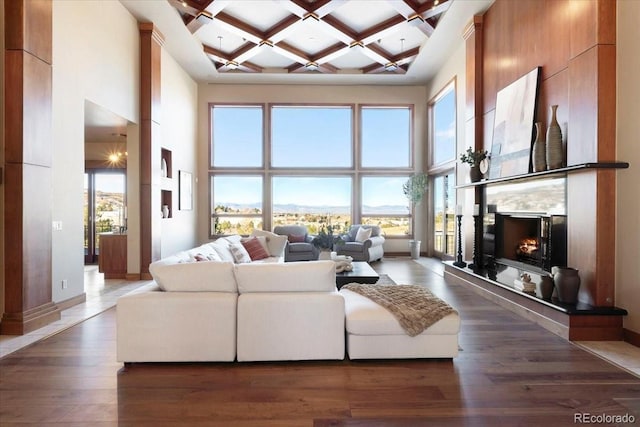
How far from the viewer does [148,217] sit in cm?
698

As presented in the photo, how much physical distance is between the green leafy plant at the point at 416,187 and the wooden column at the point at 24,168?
314 inches

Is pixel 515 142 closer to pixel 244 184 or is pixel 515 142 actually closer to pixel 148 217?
pixel 148 217

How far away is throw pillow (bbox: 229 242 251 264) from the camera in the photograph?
19.9 feet

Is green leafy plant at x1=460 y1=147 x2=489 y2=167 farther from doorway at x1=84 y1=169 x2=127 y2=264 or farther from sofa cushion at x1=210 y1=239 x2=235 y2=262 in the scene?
doorway at x1=84 y1=169 x2=127 y2=264

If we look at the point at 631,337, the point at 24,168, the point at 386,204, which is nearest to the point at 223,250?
the point at 24,168

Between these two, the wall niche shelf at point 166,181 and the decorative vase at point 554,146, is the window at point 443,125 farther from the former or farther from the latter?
the wall niche shelf at point 166,181

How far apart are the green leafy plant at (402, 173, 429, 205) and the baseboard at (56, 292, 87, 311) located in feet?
24.7

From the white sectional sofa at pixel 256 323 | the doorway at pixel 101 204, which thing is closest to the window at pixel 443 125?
the white sectional sofa at pixel 256 323

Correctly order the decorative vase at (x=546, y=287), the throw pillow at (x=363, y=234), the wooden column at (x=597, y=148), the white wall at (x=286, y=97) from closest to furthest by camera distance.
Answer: the wooden column at (x=597, y=148) → the decorative vase at (x=546, y=287) → the throw pillow at (x=363, y=234) → the white wall at (x=286, y=97)

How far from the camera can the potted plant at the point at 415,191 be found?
32.9 ft

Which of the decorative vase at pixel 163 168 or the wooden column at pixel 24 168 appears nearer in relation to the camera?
the wooden column at pixel 24 168

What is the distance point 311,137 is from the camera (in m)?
10.6

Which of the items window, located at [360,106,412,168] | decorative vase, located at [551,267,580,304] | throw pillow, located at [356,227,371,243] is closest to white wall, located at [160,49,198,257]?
throw pillow, located at [356,227,371,243]

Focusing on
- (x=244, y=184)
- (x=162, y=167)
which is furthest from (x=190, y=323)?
(x=244, y=184)
